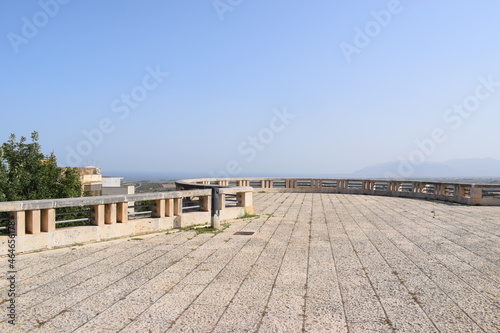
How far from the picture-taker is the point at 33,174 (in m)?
32.0

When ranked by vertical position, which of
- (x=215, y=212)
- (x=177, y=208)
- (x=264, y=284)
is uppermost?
(x=177, y=208)

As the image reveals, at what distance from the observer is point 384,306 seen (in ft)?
14.4

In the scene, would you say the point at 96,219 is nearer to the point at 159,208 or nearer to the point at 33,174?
the point at 159,208

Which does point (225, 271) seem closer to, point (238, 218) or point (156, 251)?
point (156, 251)

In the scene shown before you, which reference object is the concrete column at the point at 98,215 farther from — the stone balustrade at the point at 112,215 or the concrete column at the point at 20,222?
the concrete column at the point at 20,222

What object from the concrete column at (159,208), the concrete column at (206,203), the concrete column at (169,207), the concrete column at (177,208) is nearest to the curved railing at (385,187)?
the concrete column at (206,203)

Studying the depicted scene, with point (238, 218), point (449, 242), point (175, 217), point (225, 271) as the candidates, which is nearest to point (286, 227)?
point (238, 218)

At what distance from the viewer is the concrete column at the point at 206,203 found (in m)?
11.0

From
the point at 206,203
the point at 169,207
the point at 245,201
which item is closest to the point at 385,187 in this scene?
the point at 245,201

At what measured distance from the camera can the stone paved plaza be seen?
12.8 ft

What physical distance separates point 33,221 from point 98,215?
141cm

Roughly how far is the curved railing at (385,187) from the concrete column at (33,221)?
5.64 m

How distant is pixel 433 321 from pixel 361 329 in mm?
857

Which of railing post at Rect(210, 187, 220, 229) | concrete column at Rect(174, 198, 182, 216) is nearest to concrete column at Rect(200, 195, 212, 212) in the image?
railing post at Rect(210, 187, 220, 229)
